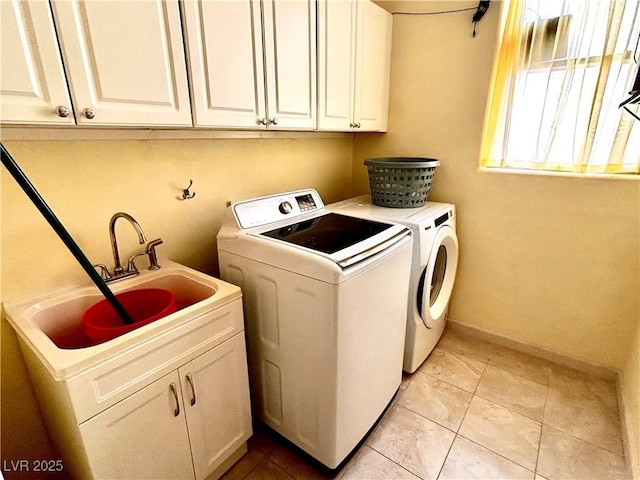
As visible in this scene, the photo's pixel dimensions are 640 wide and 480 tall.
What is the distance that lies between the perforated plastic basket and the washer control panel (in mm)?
411

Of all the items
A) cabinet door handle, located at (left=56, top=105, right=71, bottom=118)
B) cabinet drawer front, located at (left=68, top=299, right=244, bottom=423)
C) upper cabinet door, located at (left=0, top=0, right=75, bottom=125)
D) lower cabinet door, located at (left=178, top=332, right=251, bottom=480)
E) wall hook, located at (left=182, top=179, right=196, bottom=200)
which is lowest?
lower cabinet door, located at (left=178, top=332, right=251, bottom=480)

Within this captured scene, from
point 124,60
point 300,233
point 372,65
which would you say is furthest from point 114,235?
point 372,65

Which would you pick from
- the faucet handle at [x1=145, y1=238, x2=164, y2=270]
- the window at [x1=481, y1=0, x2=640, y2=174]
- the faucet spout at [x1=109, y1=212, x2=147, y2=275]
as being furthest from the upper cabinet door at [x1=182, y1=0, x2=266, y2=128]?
the window at [x1=481, y1=0, x2=640, y2=174]

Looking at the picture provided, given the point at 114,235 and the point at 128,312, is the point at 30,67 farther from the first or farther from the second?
the point at 128,312

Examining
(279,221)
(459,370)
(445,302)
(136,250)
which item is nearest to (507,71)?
(445,302)

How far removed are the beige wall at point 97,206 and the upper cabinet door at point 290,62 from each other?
13.8 inches

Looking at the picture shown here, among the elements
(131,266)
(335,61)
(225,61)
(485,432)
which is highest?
(335,61)

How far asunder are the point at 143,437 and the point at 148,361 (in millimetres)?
266

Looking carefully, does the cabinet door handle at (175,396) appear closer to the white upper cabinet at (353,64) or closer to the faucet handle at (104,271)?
the faucet handle at (104,271)

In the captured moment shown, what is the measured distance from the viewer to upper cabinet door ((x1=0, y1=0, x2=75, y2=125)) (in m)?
0.80

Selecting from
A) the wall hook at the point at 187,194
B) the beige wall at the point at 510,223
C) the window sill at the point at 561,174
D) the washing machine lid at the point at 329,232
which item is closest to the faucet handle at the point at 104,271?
the wall hook at the point at 187,194

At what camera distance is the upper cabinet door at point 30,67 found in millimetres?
801

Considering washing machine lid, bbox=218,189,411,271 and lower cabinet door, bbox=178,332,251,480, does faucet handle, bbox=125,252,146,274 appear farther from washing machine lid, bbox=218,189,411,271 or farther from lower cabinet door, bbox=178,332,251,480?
lower cabinet door, bbox=178,332,251,480

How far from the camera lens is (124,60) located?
3.26 feet
